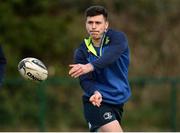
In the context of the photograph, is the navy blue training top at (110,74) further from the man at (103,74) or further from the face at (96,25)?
the face at (96,25)

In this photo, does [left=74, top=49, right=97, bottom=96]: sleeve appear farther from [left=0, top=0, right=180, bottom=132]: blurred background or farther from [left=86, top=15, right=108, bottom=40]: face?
[left=0, top=0, right=180, bottom=132]: blurred background

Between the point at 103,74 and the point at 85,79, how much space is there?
0.65ft

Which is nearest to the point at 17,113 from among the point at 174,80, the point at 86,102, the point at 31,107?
the point at 31,107

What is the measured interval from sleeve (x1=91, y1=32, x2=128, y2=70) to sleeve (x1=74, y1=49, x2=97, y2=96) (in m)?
0.27

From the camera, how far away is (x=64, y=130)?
1681 centimetres

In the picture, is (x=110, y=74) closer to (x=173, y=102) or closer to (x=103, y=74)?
(x=103, y=74)

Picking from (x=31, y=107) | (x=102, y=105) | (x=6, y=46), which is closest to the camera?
(x=102, y=105)

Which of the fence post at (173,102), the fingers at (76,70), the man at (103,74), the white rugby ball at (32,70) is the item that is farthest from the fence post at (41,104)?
the fingers at (76,70)

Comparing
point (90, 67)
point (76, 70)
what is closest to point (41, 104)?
point (90, 67)

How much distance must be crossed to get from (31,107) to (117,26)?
175 inches

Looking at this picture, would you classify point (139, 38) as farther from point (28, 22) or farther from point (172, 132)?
point (172, 132)

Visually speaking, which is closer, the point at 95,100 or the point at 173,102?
the point at 95,100

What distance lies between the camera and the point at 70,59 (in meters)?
19.0

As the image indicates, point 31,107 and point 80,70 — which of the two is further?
point 31,107
